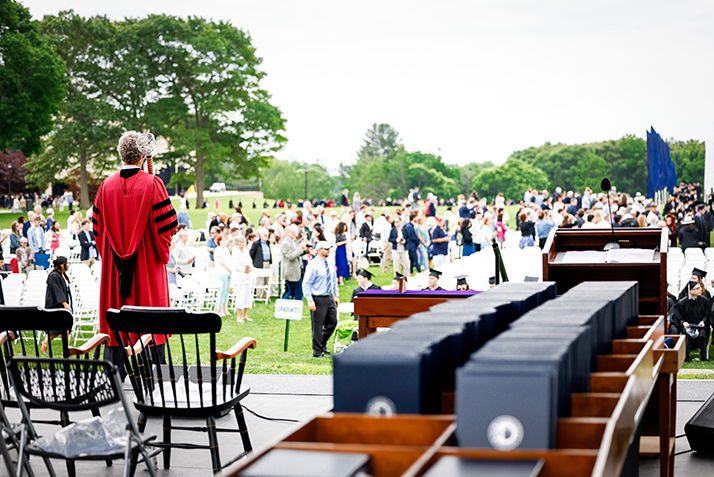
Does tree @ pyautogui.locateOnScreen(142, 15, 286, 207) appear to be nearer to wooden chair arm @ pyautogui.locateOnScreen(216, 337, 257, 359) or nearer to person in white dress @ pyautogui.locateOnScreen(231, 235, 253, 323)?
person in white dress @ pyautogui.locateOnScreen(231, 235, 253, 323)

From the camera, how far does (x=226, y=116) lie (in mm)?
53969

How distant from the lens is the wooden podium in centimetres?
516

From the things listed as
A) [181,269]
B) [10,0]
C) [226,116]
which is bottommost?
[181,269]

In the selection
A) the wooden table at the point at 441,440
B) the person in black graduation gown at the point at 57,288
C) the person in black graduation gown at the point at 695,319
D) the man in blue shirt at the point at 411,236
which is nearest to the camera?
the wooden table at the point at 441,440

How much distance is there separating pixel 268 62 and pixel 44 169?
3382 centimetres

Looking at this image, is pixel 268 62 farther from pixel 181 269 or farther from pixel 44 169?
pixel 181 269

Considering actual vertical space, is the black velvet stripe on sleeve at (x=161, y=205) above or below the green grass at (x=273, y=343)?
above

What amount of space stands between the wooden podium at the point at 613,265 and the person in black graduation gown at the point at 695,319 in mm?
5839

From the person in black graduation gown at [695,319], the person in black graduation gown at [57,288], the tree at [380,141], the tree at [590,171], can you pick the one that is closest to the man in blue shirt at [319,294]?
the person in black graduation gown at [57,288]

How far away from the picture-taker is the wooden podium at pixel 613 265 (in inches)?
203

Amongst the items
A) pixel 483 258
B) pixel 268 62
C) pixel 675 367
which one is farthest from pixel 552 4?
pixel 675 367

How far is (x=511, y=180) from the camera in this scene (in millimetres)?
97688

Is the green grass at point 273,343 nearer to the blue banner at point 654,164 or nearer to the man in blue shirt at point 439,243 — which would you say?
the man in blue shirt at point 439,243

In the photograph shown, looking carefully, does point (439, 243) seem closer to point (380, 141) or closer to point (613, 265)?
point (613, 265)
